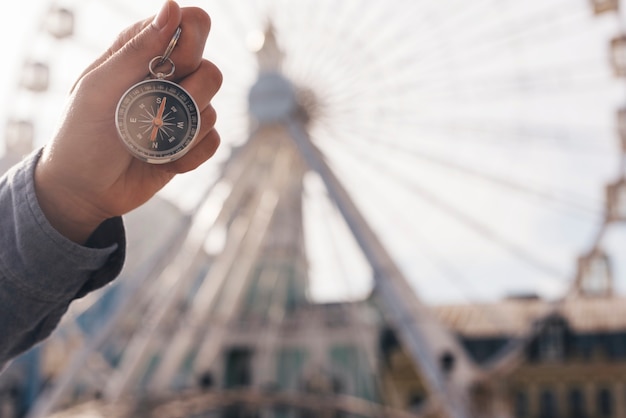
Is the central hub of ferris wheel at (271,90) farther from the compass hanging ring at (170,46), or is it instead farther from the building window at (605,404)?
the building window at (605,404)

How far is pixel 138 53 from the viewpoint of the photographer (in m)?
2.35

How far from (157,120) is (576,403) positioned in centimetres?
4118

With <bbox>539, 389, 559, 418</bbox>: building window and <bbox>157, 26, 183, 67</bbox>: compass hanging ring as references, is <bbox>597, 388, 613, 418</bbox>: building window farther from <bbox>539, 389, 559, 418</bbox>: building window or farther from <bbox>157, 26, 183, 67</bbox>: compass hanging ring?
<bbox>157, 26, 183, 67</bbox>: compass hanging ring

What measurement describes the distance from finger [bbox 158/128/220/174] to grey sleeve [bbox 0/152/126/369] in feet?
0.75

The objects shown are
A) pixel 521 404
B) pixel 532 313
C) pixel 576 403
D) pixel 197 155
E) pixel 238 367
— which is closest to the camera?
pixel 197 155

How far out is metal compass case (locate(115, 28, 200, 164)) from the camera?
2.38 metres

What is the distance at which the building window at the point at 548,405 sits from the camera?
135 feet

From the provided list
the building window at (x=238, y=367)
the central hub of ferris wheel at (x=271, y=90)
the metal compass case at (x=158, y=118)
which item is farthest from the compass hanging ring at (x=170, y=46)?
the building window at (x=238, y=367)

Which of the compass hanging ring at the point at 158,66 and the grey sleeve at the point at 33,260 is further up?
the compass hanging ring at the point at 158,66

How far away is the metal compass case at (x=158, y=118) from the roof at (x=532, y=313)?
39046 mm

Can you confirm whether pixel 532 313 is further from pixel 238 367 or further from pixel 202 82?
pixel 202 82

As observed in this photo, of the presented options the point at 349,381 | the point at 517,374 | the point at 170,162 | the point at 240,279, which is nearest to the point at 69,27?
the point at 240,279

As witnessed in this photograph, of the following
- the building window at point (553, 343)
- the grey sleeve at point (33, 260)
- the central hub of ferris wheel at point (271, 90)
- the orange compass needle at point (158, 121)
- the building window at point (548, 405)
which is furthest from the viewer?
the building window at point (553, 343)

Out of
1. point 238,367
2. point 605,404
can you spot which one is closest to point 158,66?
point 605,404
